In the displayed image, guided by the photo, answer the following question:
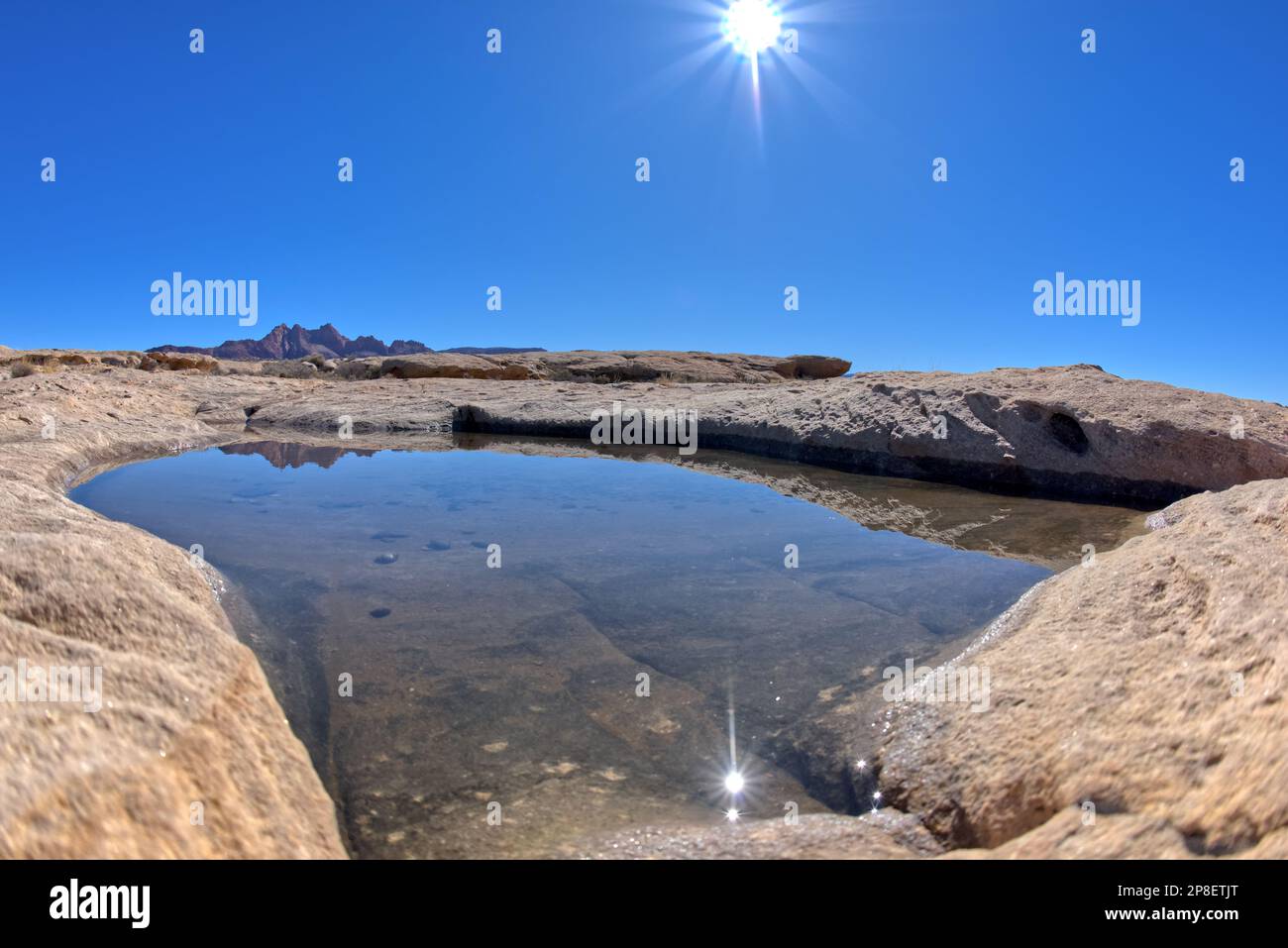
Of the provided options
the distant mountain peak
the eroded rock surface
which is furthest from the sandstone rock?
the distant mountain peak

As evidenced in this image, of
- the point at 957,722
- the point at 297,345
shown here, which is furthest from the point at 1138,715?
the point at 297,345

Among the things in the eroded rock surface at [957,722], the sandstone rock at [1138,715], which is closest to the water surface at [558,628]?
the eroded rock surface at [957,722]

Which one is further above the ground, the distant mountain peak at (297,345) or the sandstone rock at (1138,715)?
the distant mountain peak at (297,345)

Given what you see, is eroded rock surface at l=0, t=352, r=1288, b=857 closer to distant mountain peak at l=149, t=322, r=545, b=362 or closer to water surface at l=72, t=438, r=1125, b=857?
water surface at l=72, t=438, r=1125, b=857

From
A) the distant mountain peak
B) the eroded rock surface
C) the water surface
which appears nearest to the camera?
the eroded rock surface

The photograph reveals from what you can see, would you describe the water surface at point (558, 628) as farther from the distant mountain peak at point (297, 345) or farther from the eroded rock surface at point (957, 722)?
the distant mountain peak at point (297, 345)

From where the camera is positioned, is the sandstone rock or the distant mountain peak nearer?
the sandstone rock

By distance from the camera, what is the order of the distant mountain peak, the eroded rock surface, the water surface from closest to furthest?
the eroded rock surface
the water surface
the distant mountain peak

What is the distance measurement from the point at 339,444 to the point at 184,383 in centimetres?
708

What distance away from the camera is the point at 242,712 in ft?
6.71

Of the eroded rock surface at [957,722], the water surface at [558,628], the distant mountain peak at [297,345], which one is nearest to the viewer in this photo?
the eroded rock surface at [957,722]

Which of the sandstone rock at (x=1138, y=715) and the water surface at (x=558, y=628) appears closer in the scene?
the sandstone rock at (x=1138, y=715)

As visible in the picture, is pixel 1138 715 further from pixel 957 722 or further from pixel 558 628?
pixel 558 628
